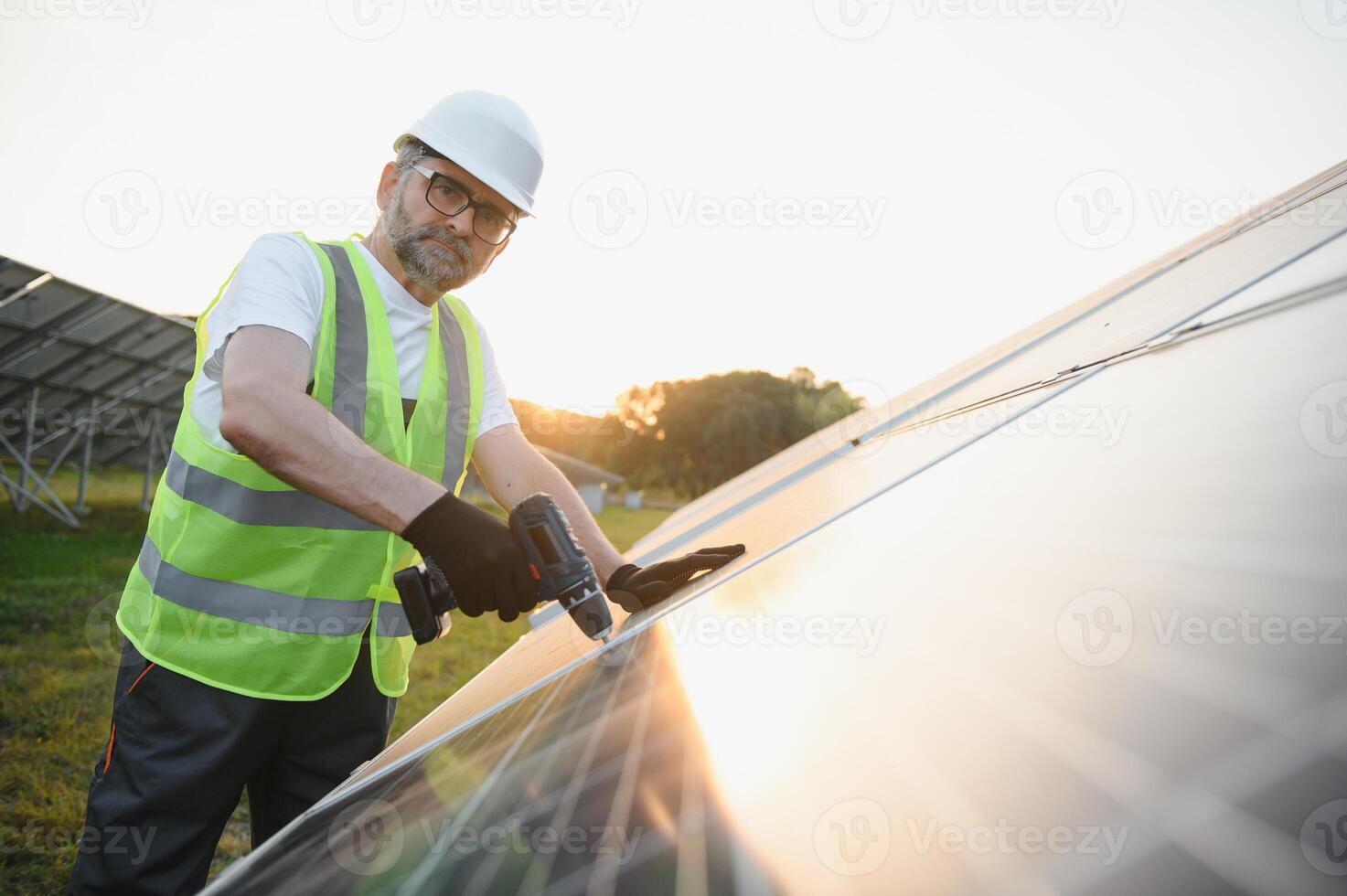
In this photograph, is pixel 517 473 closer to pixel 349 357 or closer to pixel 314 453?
pixel 349 357

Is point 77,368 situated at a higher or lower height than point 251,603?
higher

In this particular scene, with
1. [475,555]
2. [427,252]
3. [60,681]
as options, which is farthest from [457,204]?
[60,681]

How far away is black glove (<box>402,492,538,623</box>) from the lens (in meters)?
1.29

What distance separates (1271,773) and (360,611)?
1.64m

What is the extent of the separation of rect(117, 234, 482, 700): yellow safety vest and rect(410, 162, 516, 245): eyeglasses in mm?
243

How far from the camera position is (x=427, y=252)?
6.03ft

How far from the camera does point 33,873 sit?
2.79 meters

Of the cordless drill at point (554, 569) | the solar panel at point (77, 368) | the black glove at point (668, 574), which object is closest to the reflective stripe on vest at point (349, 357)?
the cordless drill at point (554, 569)

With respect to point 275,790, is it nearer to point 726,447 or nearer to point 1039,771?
point 1039,771

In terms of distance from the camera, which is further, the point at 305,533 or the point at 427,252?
the point at 427,252

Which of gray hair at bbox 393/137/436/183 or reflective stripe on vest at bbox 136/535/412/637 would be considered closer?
reflective stripe on vest at bbox 136/535/412/637

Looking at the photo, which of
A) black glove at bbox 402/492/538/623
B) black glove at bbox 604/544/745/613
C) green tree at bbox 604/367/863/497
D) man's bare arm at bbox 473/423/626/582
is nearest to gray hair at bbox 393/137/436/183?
man's bare arm at bbox 473/423/626/582

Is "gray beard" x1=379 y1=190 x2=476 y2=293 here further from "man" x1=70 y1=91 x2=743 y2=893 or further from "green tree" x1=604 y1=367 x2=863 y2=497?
"green tree" x1=604 y1=367 x2=863 y2=497

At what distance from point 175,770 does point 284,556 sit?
0.45m
